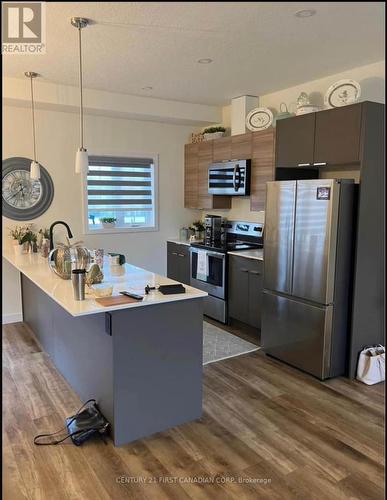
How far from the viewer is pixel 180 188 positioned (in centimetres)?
591

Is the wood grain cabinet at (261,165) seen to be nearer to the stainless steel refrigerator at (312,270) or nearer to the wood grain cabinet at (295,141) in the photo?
the wood grain cabinet at (295,141)

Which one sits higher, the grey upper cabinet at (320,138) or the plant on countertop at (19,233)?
the grey upper cabinet at (320,138)

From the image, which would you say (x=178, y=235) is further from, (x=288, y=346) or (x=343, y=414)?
(x=343, y=414)

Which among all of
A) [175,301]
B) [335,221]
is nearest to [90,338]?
[175,301]

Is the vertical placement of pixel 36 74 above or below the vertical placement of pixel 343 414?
above

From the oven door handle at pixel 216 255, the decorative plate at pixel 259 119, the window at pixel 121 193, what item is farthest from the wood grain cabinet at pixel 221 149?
the oven door handle at pixel 216 255

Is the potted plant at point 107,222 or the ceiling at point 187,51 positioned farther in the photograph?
the potted plant at point 107,222

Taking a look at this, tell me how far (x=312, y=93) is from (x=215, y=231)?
1.96m

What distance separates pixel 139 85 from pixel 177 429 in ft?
11.4

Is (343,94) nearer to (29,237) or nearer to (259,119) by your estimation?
(259,119)

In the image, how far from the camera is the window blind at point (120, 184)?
17.2 feet

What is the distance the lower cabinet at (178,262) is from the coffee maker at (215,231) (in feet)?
1.12

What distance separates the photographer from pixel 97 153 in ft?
17.0

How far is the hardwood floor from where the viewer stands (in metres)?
2.16
